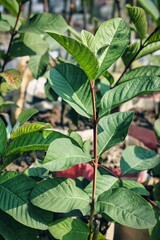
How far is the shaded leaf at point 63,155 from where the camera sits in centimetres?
103

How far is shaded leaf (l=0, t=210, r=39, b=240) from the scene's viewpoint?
47.2 inches

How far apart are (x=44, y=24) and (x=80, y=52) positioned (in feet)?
2.10

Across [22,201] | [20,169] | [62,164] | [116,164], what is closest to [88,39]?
[62,164]

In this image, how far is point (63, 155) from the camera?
1064 mm

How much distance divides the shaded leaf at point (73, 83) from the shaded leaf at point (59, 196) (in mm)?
196

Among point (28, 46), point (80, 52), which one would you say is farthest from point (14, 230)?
point (28, 46)

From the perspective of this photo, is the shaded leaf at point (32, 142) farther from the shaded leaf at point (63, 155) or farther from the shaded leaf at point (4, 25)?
the shaded leaf at point (4, 25)

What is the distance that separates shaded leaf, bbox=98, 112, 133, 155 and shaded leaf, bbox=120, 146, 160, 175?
7.2 inches

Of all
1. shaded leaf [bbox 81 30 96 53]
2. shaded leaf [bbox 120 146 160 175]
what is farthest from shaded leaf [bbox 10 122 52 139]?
shaded leaf [bbox 120 146 160 175]

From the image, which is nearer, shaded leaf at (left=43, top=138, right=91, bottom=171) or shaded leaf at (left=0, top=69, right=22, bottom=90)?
shaded leaf at (left=43, top=138, right=91, bottom=171)

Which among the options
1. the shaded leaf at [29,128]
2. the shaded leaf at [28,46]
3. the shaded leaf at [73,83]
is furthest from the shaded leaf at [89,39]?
the shaded leaf at [28,46]

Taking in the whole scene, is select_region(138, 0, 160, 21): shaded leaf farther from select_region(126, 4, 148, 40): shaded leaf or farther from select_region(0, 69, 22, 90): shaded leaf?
select_region(0, 69, 22, 90): shaded leaf

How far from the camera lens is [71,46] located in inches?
41.6

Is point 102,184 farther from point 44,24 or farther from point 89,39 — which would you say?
point 44,24
